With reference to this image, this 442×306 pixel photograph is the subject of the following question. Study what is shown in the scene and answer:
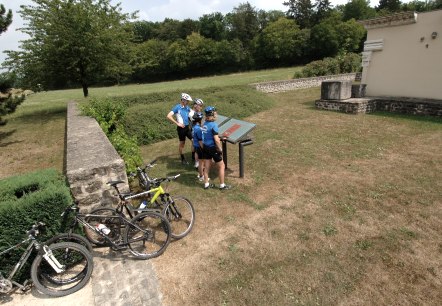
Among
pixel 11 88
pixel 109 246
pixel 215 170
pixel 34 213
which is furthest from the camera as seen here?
pixel 11 88

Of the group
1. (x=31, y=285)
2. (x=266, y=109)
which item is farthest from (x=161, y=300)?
(x=266, y=109)

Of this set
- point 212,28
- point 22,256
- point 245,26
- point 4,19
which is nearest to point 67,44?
point 4,19

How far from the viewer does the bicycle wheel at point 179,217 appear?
4.82m

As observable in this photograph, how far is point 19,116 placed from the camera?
1739 cm

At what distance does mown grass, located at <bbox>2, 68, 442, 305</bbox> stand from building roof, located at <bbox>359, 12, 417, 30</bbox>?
21.0ft

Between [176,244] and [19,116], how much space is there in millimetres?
18158

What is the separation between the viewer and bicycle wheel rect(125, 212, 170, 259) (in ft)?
14.1

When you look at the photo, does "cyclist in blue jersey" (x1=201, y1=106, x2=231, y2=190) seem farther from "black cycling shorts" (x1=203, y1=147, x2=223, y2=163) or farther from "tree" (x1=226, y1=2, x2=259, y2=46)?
"tree" (x1=226, y1=2, x2=259, y2=46)

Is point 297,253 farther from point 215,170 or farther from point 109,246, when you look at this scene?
point 215,170

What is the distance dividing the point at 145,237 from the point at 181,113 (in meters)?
4.05

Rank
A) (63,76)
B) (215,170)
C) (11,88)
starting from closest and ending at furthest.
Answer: (215,170) → (11,88) → (63,76)

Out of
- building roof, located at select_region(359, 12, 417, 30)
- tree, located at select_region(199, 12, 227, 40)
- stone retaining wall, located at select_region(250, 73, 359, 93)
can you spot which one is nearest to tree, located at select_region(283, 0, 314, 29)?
tree, located at select_region(199, 12, 227, 40)

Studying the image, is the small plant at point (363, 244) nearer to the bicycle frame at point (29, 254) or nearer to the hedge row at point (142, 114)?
the bicycle frame at point (29, 254)

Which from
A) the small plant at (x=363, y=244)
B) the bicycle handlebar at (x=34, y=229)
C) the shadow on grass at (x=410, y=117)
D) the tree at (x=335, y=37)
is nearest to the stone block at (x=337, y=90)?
the shadow on grass at (x=410, y=117)
